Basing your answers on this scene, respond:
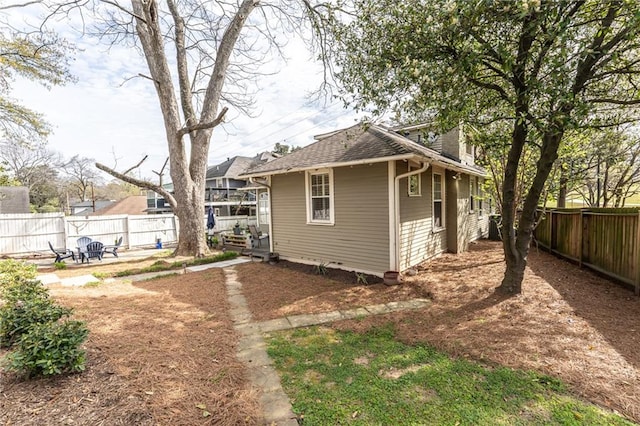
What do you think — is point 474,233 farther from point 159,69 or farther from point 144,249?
point 144,249

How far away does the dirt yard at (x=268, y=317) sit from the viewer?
2.56 meters

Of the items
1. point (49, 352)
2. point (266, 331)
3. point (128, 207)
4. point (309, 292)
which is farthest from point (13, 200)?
point (266, 331)

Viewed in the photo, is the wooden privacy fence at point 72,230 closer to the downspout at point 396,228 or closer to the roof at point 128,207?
the downspout at point 396,228

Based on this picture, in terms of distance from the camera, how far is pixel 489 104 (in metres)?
6.00

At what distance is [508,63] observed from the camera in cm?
392

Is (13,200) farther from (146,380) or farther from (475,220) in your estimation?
(475,220)

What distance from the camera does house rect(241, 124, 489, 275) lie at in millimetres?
6984

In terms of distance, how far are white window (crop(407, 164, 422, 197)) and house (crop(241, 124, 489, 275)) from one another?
3cm

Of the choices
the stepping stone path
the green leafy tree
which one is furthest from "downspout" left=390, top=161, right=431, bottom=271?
the green leafy tree

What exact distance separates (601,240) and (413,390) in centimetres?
691

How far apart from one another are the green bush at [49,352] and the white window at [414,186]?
23.0ft

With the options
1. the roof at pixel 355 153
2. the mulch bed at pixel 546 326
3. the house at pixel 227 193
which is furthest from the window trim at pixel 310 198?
the house at pixel 227 193

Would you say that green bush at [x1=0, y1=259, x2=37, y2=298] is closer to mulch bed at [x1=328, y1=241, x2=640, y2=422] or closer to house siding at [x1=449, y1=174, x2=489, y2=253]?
mulch bed at [x1=328, y1=241, x2=640, y2=422]

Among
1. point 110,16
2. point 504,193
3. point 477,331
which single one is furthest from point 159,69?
point 477,331
